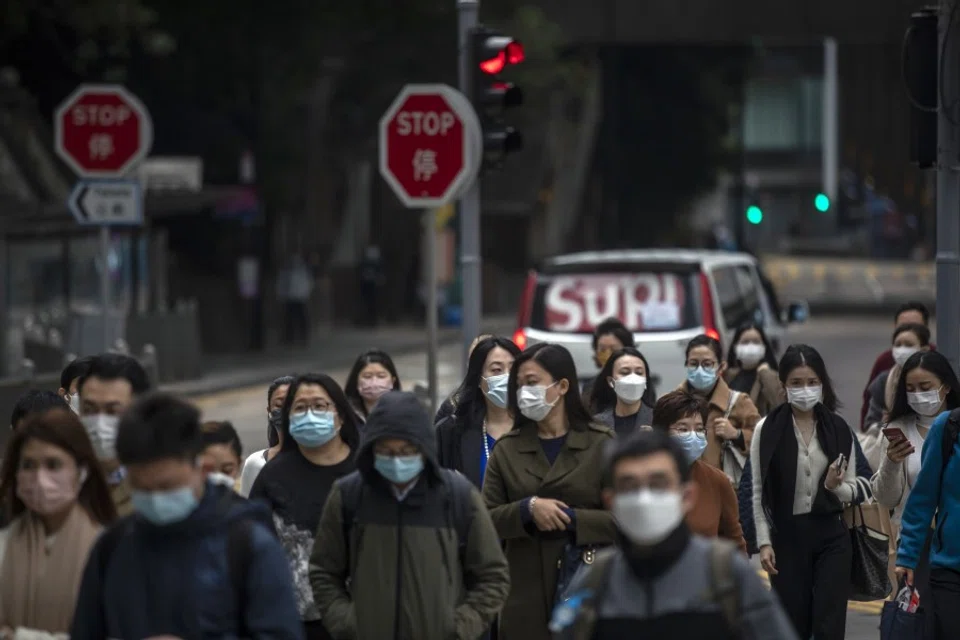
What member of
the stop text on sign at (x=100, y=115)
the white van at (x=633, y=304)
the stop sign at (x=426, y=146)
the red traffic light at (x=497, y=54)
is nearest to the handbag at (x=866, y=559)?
the stop sign at (x=426, y=146)

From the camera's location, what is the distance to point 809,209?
379 feet

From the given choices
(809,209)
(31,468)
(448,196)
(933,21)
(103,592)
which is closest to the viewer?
(103,592)

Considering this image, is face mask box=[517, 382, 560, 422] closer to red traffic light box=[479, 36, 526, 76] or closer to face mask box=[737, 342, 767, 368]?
face mask box=[737, 342, 767, 368]

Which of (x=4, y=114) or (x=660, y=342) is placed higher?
(x=4, y=114)

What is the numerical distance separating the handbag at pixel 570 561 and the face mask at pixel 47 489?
8.12 feet

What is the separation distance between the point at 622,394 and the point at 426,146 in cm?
482

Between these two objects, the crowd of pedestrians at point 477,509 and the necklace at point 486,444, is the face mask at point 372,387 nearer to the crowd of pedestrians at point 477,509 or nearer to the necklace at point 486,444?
the crowd of pedestrians at point 477,509

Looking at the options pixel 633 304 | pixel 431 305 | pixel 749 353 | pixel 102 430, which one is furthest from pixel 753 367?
pixel 102 430

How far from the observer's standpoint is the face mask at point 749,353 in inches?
475

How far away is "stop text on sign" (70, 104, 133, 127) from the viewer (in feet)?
59.8

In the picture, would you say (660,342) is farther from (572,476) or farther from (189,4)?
(189,4)

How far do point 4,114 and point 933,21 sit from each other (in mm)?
22096

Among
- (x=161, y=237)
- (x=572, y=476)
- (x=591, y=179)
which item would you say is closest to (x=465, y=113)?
(x=572, y=476)

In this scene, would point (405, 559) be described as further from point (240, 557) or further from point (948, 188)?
point (948, 188)
